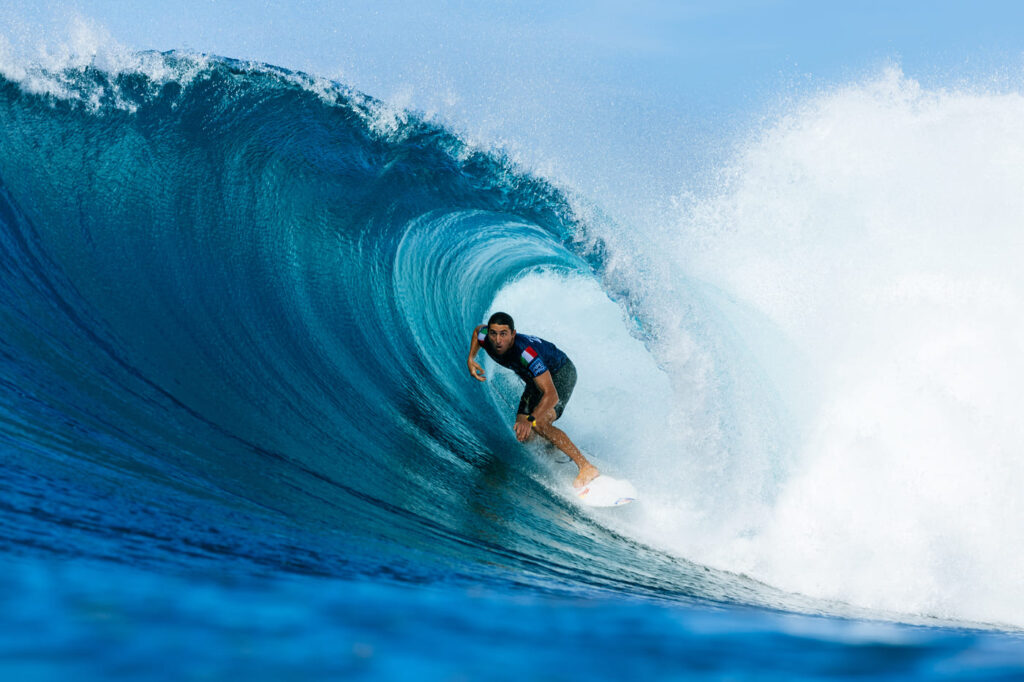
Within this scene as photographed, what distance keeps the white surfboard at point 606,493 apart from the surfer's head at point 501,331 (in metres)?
1.08

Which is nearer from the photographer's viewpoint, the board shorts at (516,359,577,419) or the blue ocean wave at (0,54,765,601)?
the blue ocean wave at (0,54,765,601)

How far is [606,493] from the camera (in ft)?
16.7

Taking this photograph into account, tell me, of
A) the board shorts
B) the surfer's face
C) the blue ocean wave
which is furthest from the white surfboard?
the surfer's face

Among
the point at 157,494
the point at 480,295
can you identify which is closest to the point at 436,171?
the point at 480,295

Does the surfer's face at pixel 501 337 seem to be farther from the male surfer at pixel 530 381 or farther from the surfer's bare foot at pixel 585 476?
the surfer's bare foot at pixel 585 476

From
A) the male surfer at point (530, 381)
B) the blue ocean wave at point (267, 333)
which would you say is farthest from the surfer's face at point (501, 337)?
the blue ocean wave at point (267, 333)

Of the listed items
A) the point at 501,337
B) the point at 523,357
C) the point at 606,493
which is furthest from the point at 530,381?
the point at 606,493

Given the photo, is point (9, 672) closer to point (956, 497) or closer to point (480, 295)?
point (956, 497)

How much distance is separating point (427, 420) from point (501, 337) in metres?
1.21

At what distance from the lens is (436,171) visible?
8.01 m

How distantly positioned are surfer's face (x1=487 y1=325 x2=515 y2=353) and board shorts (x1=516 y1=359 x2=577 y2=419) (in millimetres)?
409

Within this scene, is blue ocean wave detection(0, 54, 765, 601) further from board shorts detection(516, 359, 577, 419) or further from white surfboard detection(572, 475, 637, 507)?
board shorts detection(516, 359, 577, 419)

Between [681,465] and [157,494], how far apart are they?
3885mm

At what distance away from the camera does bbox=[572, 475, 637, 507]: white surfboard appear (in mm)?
5027
